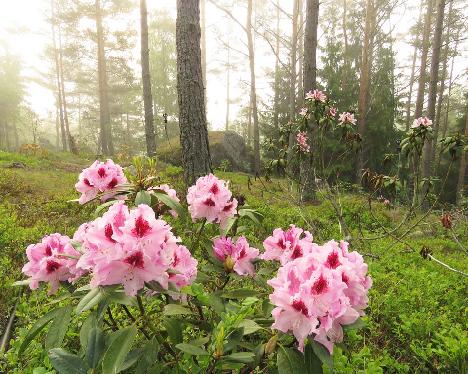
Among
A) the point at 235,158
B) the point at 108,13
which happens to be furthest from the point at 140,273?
the point at 108,13

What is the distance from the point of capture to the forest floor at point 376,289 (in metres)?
2.44

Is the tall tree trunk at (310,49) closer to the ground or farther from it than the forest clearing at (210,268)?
farther from it

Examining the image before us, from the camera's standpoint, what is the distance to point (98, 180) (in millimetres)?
2094

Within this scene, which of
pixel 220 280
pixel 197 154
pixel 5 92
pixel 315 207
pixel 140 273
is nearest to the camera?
pixel 140 273

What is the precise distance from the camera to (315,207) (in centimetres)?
777

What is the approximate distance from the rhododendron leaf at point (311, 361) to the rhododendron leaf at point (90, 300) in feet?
2.59

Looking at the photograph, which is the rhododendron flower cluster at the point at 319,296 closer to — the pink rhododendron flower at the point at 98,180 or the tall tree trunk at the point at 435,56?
the pink rhododendron flower at the point at 98,180

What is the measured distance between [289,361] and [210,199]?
1.00 meters

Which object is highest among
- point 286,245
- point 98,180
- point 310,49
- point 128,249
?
point 310,49

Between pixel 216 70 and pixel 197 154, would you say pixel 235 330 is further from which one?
pixel 216 70

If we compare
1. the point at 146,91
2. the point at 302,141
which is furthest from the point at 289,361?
the point at 146,91

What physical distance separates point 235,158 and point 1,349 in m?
13.2

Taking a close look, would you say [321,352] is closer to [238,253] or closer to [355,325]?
[355,325]

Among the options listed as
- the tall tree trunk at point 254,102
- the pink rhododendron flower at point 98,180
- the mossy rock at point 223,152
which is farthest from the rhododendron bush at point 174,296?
the tall tree trunk at point 254,102
